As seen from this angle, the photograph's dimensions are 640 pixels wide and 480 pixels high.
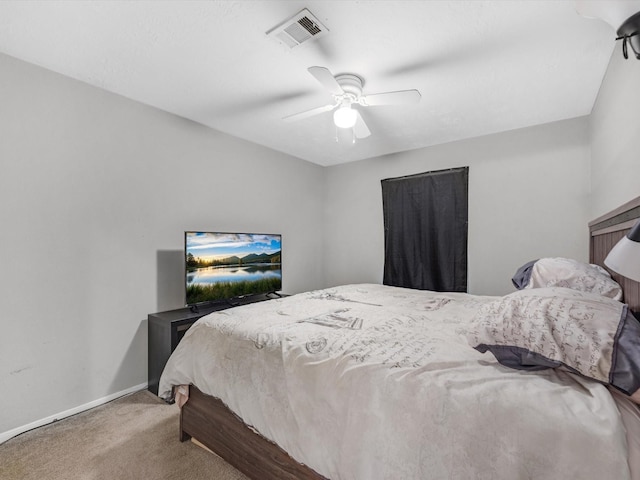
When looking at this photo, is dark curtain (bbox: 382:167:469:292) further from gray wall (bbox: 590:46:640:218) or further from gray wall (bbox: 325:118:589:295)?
gray wall (bbox: 590:46:640:218)

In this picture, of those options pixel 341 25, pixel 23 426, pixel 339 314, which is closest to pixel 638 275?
pixel 339 314

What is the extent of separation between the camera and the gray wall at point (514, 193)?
2.93 metres

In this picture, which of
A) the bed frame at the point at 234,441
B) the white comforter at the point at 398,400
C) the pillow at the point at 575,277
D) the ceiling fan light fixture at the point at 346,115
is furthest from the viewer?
the ceiling fan light fixture at the point at 346,115

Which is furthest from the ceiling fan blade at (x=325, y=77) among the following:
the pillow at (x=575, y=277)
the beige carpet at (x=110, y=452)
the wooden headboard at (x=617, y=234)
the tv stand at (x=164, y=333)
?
the beige carpet at (x=110, y=452)

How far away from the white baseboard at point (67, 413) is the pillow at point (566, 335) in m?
2.74

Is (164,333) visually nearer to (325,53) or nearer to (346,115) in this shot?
(346,115)

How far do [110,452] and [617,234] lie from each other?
128 inches

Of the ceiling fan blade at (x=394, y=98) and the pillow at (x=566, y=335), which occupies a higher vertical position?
the ceiling fan blade at (x=394, y=98)

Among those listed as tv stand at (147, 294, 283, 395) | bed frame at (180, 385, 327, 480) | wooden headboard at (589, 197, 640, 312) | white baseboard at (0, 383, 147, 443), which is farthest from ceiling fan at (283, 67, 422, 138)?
white baseboard at (0, 383, 147, 443)

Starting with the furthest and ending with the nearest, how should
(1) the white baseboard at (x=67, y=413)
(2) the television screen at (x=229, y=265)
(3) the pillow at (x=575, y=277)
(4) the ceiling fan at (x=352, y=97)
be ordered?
1. (2) the television screen at (x=229, y=265)
2. (4) the ceiling fan at (x=352, y=97)
3. (1) the white baseboard at (x=67, y=413)
4. (3) the pillow at (x=575, y=277)

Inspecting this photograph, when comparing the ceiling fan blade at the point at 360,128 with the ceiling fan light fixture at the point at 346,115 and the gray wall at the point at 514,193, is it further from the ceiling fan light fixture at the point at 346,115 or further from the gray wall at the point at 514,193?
the gray wall at the point at 514,193

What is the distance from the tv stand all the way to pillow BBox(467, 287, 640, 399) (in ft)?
7.06

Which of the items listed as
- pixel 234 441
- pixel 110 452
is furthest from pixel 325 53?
pixel 110 452

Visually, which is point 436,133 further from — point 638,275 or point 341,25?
point 638,275
